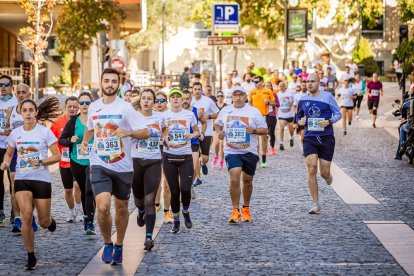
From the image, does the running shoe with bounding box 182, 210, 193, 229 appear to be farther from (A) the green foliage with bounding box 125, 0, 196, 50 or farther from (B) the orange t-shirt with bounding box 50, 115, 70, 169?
(A) the green foliage with bounding box 125, 0, 196, 50

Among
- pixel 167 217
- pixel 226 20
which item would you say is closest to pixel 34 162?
pixel 167 217

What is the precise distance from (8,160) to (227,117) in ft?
11.6

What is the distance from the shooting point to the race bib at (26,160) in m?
9.84

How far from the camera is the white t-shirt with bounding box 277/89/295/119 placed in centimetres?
2436

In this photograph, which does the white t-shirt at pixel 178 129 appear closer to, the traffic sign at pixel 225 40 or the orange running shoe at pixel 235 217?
the orange running shoe at pixel 235 217

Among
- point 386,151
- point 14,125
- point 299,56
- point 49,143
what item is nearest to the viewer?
point 49,143

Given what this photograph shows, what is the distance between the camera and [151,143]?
11141mm

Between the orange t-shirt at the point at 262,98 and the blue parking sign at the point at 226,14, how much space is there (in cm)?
846

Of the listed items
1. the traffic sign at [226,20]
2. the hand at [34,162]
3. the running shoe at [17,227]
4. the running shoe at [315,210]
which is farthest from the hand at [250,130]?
the traffic sign at [226,20]

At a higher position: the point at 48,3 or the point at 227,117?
the point at 48,3

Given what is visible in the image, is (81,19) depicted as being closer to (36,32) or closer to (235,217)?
(36,32)

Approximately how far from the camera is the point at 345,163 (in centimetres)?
2141

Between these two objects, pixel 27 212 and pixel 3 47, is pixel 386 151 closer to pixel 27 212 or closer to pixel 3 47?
pixel 27 212

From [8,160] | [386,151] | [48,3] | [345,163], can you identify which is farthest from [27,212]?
[48,3]
